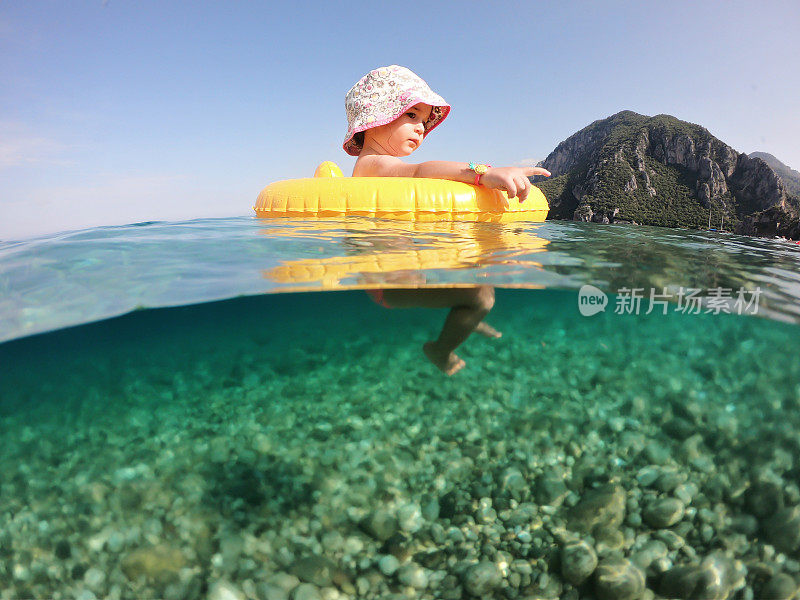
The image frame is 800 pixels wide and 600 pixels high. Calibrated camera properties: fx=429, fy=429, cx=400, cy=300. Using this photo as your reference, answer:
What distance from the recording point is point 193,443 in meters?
2.78

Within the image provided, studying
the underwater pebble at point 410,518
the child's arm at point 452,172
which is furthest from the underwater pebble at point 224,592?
the child's arm at point 452,172

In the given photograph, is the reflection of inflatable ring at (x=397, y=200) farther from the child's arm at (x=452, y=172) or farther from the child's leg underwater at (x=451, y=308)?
the child's leg underwater at (x=451, y=308)

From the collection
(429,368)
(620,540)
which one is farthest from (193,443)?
(620,540)

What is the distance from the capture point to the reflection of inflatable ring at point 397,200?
4621 mm

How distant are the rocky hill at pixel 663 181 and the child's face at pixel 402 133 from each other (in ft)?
201

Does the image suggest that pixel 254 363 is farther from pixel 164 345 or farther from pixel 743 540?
pixel 743 540

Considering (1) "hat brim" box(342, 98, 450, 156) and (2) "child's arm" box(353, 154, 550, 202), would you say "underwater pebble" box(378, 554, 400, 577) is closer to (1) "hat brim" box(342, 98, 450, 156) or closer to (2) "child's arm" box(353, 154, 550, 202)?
(2) "child's arm" box(353, 154, 550, 202)

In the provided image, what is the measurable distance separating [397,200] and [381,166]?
1293 mm

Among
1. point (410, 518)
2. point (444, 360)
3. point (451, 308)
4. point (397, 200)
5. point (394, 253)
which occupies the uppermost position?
point (397, 200)

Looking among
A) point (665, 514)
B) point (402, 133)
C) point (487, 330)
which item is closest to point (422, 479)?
point (665, 514)

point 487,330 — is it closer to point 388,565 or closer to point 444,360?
point 444,360

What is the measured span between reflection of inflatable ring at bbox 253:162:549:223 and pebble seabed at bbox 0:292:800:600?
1.27m

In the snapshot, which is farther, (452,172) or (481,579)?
(452,172)

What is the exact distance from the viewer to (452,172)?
4.96 m
